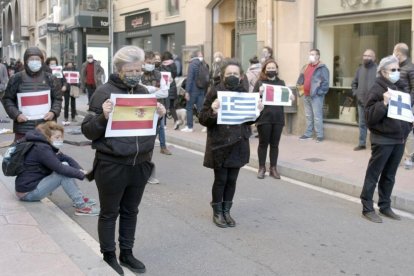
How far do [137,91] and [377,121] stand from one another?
3050 millimetres

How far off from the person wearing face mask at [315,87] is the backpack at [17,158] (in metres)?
7.10

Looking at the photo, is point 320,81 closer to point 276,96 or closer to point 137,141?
point 276,96

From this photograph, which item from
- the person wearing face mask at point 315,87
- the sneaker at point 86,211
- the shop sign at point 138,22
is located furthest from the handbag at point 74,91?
the sneaker at point 86,211

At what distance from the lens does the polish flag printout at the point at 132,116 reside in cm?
411

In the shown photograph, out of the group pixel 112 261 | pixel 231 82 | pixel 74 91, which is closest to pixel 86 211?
pixel 112 261

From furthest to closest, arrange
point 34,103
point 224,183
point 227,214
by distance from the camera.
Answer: point 34,103 → point 227,214 → point 224,183

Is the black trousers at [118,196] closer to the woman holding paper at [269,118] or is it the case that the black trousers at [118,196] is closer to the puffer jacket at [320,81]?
the woman holding paper at [269,118]

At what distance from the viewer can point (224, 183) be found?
603cm

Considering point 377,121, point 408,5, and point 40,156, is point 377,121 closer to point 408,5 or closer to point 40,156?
point 40,156

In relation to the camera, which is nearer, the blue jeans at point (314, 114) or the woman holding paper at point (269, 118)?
the woman holding paper at point (269, 118)

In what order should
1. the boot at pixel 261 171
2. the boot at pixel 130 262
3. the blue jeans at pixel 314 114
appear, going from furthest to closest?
1. the blue jeans at pixel 314 114
2. the boot at pixel 261 171
3. the boot at pixel 130 262

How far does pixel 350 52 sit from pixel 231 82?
Result: 7372 mm

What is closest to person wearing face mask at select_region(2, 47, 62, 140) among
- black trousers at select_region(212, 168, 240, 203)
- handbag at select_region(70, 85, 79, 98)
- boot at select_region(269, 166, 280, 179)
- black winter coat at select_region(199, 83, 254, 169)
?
black winter coat at select_region(199, 83, 254, 169)

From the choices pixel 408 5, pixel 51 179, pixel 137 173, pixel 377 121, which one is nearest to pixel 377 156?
pixel 377 121
